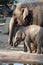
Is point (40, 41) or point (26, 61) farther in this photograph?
point (40, 41)

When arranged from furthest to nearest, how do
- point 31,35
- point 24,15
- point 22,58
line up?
point 24,15 < point 31,35 < point 22,58

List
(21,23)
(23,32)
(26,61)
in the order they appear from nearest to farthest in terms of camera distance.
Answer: (26,61) → (23,32) → (21,23)

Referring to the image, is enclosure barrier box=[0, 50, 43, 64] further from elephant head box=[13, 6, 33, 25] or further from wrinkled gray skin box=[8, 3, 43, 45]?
elephant head box=[13, 6, 33, 25]

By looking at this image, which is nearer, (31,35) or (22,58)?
(22,58)

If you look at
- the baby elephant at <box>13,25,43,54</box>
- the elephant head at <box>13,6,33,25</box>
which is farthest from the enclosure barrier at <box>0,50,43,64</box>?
the elephant head at <box>13,6,33,25</box>

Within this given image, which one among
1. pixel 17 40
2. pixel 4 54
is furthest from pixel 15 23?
pixel 4 54

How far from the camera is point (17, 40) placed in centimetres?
284

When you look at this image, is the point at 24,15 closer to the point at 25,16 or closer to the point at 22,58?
the point at 25,16

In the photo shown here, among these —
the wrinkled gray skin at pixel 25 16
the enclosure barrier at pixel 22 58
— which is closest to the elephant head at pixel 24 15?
the wrinkled gray skin at pixel 25 16

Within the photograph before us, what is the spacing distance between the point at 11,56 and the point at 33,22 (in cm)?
93

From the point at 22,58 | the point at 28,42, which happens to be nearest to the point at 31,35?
the point at 28,42

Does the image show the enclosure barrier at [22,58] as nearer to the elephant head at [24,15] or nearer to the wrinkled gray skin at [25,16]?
the wrinkled gray skin at [25,16]

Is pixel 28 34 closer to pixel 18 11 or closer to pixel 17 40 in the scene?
pixel 17 40

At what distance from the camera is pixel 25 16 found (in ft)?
10.5
